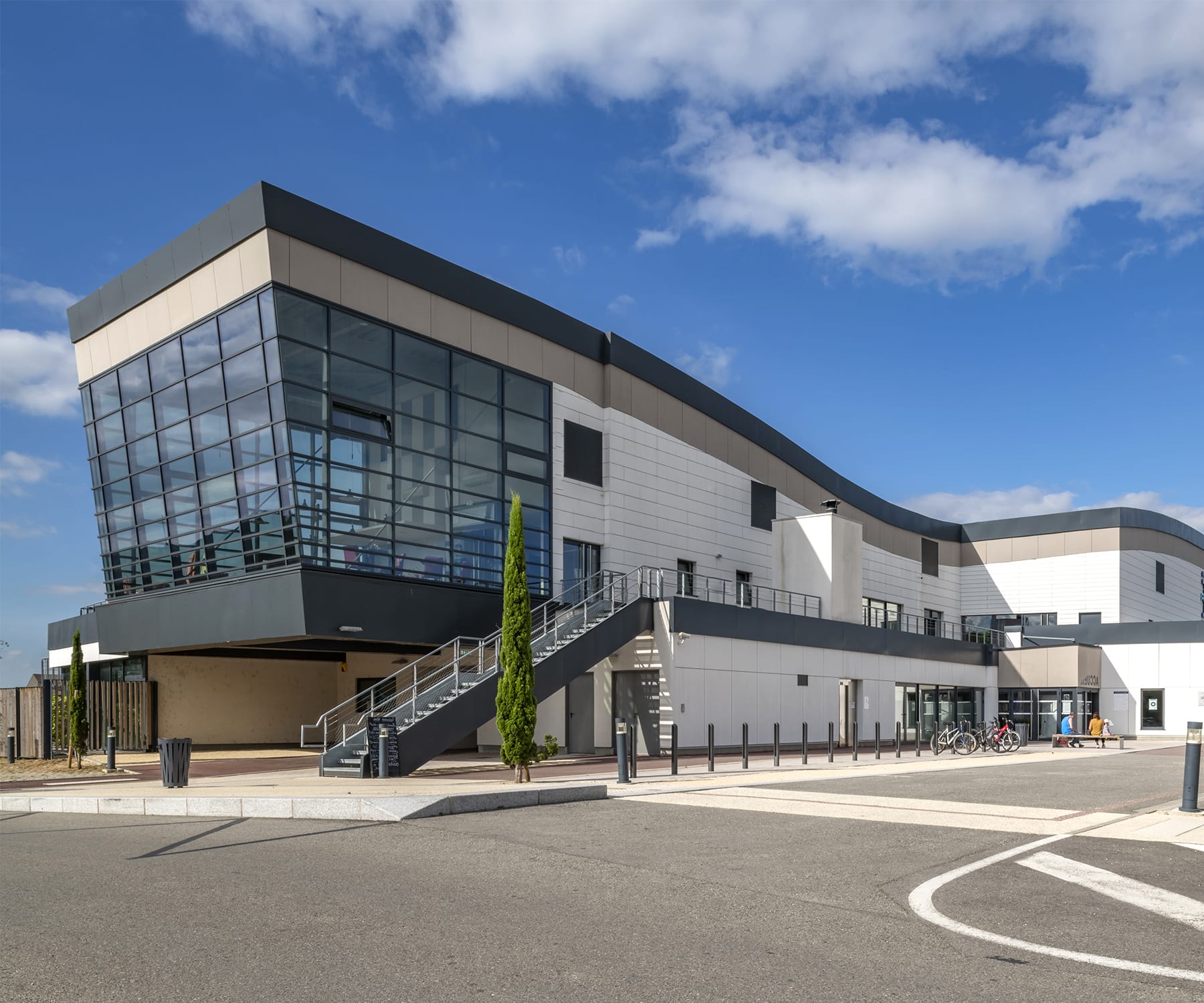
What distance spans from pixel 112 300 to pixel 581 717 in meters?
17.3

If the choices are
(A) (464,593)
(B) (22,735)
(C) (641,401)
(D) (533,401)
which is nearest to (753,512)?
(C) (641,401)

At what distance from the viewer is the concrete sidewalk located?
13.9m

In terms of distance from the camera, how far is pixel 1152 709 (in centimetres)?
5006

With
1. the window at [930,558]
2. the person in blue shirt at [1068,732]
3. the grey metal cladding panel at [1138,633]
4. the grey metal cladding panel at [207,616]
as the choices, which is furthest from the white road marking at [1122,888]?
the window at [930,558]

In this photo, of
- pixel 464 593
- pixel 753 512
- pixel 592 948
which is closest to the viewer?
pixel 592 948

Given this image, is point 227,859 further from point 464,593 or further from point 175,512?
point 175,512

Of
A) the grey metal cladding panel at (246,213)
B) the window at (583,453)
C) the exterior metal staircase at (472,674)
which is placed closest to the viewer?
the exterior metal staircase at (472,674)

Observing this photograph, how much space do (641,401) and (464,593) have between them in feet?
32.3

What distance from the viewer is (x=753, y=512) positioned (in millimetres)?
40188

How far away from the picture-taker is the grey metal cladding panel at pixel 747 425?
35.1 m

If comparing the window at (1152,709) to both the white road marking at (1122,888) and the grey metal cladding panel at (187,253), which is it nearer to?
the grey metal cladding panel at (187,253)

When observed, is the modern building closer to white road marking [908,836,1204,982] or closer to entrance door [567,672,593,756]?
entrance door [567,672,593,756]

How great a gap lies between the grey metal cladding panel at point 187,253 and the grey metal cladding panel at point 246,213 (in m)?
1.39

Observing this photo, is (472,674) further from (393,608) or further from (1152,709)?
(1152,709)
